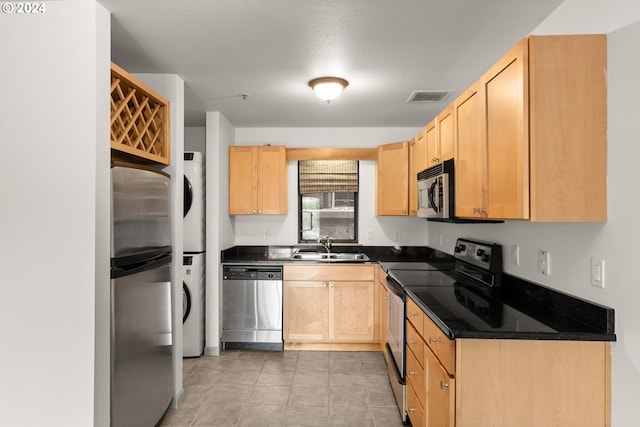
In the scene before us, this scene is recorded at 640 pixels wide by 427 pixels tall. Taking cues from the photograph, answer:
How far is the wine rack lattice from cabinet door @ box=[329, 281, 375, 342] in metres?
2.21

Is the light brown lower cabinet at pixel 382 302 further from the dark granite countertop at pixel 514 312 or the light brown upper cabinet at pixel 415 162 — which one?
the light brown upper cabinet at pixel 415 162

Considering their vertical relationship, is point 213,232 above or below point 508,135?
below

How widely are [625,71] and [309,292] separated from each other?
318 centimetres

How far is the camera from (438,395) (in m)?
1.83

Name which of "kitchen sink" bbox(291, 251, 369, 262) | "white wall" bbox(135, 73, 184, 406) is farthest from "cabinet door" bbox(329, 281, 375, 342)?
"white wall" bbox(135, 73, 184, 406)

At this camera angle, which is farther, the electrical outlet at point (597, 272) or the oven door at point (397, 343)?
the oven door at point (397, 343)

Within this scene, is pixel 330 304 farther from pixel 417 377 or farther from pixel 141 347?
pixel 141 347

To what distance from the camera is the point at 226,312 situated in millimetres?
3994

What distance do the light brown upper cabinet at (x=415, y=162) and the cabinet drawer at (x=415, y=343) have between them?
150cm

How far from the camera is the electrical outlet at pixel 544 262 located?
201cm

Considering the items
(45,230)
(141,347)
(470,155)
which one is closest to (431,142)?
(470,155)

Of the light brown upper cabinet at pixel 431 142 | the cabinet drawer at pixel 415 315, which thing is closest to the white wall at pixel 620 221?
the cabinet drawer at pixel 415 315

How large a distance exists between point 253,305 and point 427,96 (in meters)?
2.70

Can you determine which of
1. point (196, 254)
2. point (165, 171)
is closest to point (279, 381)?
point (196, 254)
